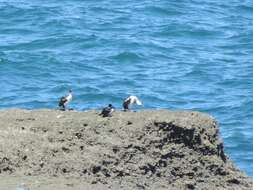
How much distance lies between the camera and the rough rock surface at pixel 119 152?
13031mm

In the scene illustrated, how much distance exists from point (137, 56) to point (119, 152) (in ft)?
80.5

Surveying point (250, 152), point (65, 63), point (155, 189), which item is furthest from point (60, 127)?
point (65, 63)

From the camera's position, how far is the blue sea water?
30922mm

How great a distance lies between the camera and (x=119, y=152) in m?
13.4

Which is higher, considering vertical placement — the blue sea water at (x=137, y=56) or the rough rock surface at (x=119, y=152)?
the blue sea water at (x=137, y=56)

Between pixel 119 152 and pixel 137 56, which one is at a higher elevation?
pixel 137 56

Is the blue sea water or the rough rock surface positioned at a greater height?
the blue sea water

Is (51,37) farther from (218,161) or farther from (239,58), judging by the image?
(218,161)

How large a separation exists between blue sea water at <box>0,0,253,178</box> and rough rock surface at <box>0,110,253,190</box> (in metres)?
10.3

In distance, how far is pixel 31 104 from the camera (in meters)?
29.8

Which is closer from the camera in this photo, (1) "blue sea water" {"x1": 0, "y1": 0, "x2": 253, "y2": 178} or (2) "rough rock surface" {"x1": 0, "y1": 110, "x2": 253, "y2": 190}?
(2) "rough rock surface" {"x1": 0, "y1": 110, "x2": 253, "y2": 190}

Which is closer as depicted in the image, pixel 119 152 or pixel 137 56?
pixel 119 152

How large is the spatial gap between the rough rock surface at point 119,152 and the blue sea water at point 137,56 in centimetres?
1030

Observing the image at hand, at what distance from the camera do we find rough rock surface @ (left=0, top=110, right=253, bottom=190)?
42.8ft
